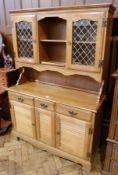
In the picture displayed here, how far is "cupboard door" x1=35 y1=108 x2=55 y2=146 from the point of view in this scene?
6.44 feet

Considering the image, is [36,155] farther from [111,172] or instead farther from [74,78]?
[74,78]

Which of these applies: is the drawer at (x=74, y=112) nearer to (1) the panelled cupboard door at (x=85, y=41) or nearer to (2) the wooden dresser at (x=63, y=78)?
(2) the wooden dresser at (x=63, y=78)

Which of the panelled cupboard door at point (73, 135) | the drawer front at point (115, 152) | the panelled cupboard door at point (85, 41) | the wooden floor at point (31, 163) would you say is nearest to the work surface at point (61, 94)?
the panelled cupboard door at point (73, 135)

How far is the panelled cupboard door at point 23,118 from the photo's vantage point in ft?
6.93

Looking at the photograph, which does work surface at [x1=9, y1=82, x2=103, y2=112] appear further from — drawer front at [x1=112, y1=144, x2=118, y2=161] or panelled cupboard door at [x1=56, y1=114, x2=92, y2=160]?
drawer front at [x1=112, y1=144, x2=118, y2=161]

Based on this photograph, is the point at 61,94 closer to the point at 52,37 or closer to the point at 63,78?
the point at 63,78

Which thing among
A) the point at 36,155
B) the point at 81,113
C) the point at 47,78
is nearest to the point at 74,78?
the point at 47,78

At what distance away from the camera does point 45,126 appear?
2.04 metres

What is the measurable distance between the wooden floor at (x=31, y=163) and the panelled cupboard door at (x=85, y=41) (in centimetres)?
117

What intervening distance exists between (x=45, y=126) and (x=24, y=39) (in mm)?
1098

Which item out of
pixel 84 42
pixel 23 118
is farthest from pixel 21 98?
pixel 84 42

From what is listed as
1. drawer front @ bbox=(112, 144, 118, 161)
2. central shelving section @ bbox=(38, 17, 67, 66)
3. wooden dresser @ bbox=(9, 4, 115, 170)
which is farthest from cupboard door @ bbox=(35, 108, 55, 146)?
drawer front @ bbox=(112, 144, 118, 161)

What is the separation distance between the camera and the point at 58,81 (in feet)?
7.39

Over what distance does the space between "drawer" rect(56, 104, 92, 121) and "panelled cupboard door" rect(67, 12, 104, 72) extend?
0.44 meters
